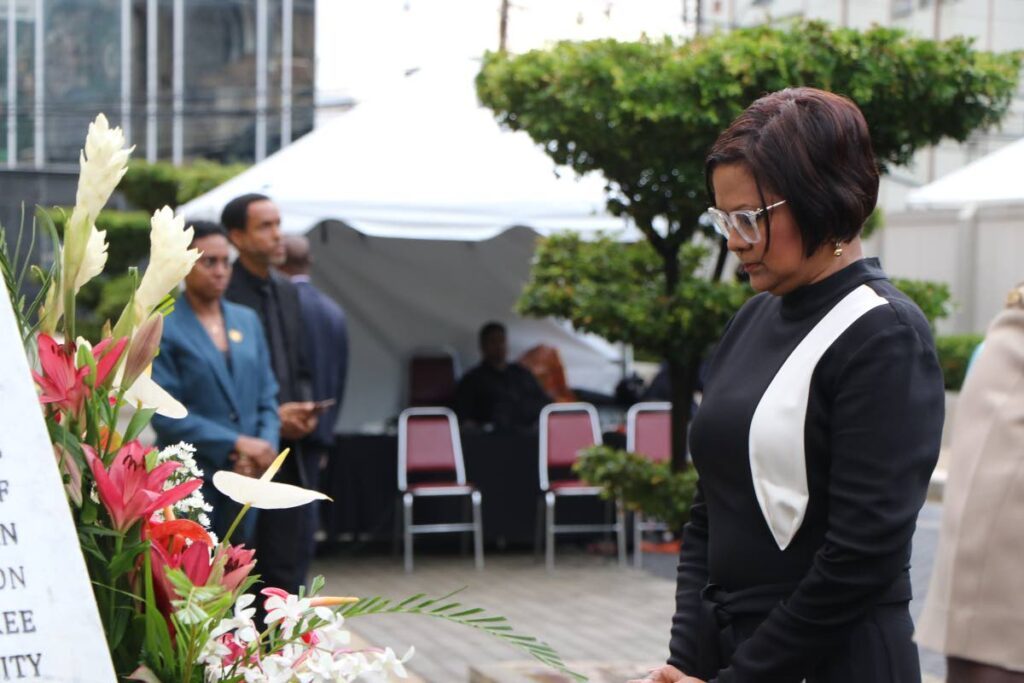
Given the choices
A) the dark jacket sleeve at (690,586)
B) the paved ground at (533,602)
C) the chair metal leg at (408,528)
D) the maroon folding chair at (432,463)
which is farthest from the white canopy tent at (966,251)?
the dark jacket sleeve at (690,586)

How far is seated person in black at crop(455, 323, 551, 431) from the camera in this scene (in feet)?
34.9

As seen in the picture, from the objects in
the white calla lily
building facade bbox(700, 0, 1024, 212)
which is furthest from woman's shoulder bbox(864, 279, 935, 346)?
building facade bbox(700, 0, 1024, 212)

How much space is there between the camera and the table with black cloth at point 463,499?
10.0 metres

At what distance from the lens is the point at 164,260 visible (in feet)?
5.96

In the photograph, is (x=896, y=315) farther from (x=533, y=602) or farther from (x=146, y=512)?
(x=533, y=602)

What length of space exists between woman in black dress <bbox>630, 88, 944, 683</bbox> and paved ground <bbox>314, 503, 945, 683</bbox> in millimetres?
3995

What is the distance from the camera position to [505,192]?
32.7 ft

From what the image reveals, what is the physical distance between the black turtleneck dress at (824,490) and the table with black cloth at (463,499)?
7.68 m

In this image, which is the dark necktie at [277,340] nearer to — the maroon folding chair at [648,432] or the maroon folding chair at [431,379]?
the maroon folding chair at [648,432]

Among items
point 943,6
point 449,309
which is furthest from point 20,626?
point 943,6

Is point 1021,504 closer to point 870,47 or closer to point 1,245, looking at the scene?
point 1,245

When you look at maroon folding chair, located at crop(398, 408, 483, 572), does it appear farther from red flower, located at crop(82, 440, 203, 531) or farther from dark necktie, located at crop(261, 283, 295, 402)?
red flower, located at crop(82, 440, 203, 531)

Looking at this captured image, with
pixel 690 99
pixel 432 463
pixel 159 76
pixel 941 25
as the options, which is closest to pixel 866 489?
pixel 690 99

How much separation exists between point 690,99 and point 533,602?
3.32 meters
